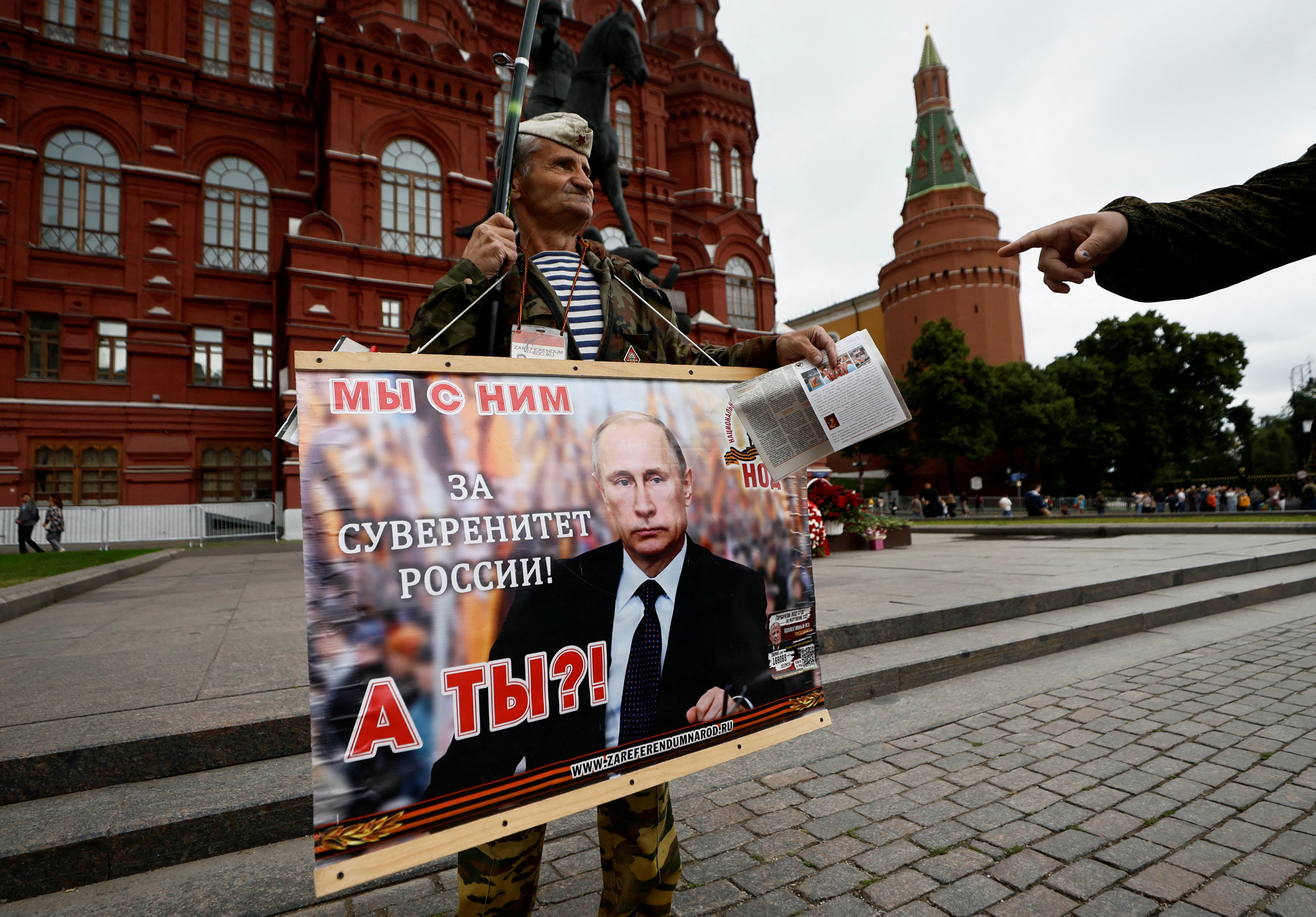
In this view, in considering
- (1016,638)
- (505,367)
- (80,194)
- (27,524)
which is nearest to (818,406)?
(505,367)

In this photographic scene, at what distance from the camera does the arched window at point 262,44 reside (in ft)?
79.7

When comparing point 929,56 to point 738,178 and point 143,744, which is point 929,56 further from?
point 143,744

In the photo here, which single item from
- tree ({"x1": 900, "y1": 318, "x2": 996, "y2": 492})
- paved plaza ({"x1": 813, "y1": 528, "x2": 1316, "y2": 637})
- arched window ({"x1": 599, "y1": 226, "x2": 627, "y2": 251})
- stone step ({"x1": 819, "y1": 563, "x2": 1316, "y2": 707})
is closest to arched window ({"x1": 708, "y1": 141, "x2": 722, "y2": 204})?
arched window ({"x1": 599, "y1": 226, "x2": 627, "y2": 251})

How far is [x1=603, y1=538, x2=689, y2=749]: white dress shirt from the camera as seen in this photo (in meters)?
1.58

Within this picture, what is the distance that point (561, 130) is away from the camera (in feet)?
6.88

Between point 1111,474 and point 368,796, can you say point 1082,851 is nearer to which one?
point 368,796

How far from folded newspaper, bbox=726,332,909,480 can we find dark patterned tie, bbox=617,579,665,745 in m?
0.50

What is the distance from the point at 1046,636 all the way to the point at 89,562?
15.1 m

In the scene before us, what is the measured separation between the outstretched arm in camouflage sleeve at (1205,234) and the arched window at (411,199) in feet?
76.4

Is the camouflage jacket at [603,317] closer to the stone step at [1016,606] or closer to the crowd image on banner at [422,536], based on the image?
the crowd image on banner at [422,536]

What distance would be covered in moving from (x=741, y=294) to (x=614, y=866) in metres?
31.7

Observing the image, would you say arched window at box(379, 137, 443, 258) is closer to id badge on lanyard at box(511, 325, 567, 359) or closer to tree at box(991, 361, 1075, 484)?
id badge on lanyard at box(511, 325, 567, 359)

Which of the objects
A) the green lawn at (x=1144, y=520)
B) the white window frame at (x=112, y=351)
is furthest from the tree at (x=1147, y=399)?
the white window frame at (x=112, y=351)

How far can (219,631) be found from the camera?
17.2ft
